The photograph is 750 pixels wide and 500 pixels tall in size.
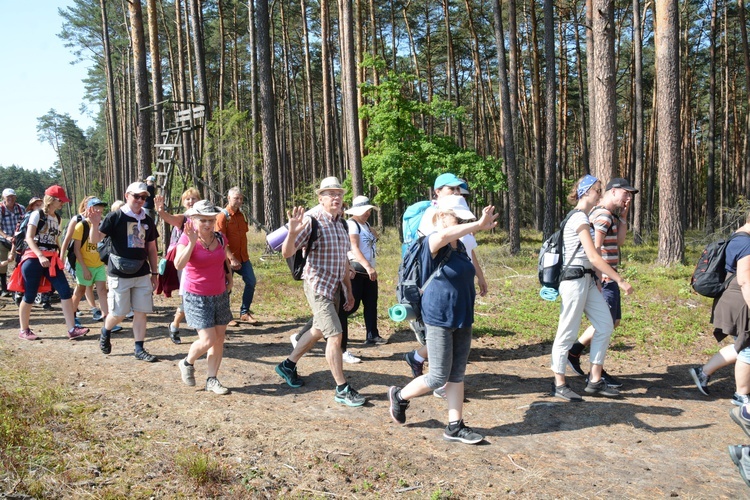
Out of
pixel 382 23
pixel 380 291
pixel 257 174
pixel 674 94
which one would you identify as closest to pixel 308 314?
pixel 380 291

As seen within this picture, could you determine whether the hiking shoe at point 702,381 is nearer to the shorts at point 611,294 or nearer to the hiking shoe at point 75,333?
the shorts at point 611,294

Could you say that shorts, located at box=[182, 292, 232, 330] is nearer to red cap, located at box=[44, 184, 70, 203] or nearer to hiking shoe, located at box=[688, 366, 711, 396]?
red cap, located at box=[44, 184, 70, 203]

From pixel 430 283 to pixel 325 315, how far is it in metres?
1.26

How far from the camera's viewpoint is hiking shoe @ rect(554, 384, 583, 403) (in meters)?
5.31

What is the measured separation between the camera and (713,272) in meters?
5.20

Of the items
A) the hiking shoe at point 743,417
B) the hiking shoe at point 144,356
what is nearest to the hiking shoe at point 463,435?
the hiking shoe at point 743,417

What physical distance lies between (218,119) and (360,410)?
22.3 meters

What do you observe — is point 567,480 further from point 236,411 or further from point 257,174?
point 257,174

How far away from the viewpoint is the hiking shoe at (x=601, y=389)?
548 centimetres

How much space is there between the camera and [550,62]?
1673 cm

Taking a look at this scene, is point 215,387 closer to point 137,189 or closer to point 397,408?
point 397,408

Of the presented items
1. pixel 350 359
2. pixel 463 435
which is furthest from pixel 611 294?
pixel 350 359

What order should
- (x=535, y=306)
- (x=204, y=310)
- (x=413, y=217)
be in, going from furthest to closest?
(x=535, y=306), (x=413, y=217), (x=204, y=310)

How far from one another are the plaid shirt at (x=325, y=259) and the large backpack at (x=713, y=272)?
3.43 m
